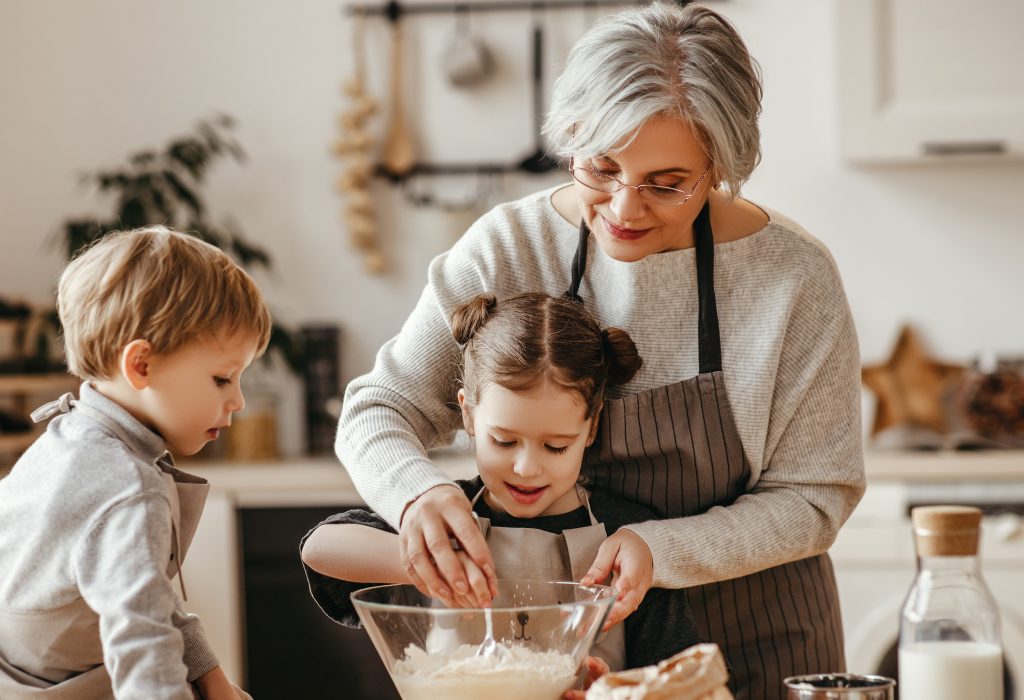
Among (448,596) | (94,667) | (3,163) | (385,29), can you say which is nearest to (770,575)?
(448,596)

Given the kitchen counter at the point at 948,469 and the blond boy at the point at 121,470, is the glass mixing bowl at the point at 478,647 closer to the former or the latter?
the blond boy at the point at 121,470

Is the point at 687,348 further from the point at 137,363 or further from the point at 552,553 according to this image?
the point at 137,363

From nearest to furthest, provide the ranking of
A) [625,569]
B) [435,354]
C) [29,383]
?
[625,569]
[435,354]
[29,383]

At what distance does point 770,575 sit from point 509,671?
0.50 m

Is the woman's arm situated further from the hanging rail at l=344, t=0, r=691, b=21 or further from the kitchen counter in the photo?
the hanging rail at l=344, t=0, r=691, b=21

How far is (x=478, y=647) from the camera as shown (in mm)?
873

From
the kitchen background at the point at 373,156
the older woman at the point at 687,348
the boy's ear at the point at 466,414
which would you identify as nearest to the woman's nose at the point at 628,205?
the older woman at the point at 687,348

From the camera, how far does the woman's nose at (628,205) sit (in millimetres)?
1112

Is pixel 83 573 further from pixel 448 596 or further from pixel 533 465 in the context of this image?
pixel 533 465

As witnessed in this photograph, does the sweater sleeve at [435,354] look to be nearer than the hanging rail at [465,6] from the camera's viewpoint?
Yes

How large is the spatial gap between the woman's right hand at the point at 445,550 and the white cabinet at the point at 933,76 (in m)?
2.04

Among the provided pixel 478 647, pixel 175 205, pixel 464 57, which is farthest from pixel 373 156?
pixel 478 647

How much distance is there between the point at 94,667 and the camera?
0.91 m

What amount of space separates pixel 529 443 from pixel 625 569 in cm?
16
